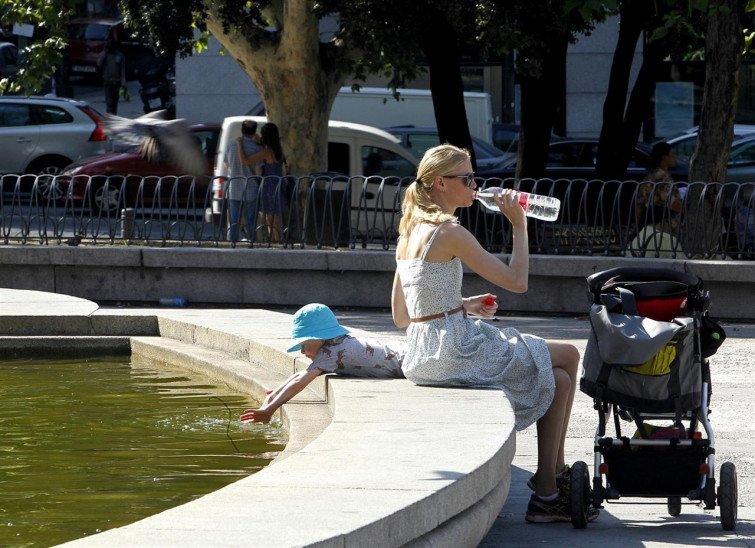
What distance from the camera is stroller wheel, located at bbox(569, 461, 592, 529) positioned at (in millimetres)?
5250

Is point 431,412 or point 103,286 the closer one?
point 431,412

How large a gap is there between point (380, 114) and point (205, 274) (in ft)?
36.2

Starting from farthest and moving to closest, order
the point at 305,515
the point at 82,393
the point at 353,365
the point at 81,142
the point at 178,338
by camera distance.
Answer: the point at 81,142 → the point at 178,338 → the point at 82,393 → the point at 353,365 → the point at 305,515

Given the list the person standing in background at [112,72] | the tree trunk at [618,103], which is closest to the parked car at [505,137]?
the tree trunk at [618,103]

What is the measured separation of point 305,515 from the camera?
12.8 feet

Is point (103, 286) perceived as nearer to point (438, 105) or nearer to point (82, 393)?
point (82, 393)

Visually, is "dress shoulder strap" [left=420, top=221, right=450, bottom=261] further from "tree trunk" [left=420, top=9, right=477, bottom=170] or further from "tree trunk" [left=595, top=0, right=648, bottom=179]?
"tree trunk" [left=595, top=0, right=648, bottom=179]

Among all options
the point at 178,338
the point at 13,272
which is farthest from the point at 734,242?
the point at 13,272

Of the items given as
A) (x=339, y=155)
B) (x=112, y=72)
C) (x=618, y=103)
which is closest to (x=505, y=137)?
(x=339, y=155)

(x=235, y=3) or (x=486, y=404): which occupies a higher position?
(x=235, y=3)

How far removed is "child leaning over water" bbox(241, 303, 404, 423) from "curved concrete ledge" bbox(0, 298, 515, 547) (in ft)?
0.30

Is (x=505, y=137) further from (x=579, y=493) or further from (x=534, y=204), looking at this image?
(x=579, y=493)

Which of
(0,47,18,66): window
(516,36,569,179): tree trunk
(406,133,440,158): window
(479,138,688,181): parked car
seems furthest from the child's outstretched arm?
(0,47,18,66): window

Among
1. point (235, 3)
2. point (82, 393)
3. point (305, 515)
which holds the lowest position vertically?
point (82, 393)
